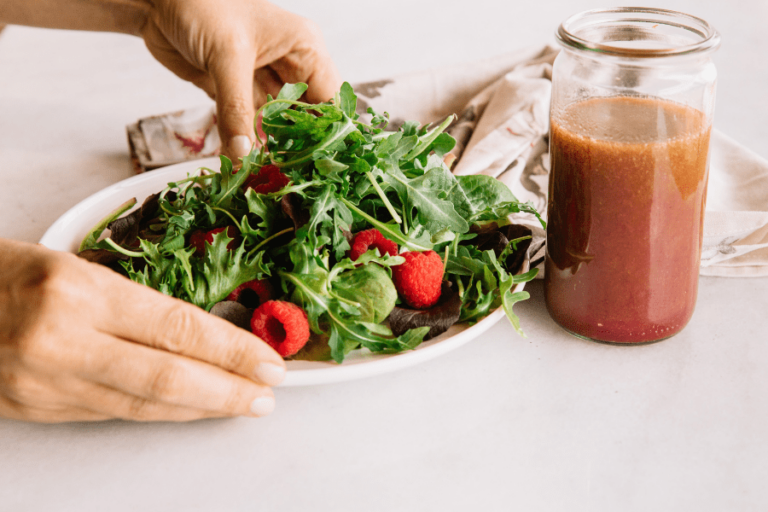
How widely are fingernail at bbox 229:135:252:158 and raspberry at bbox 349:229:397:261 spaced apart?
393 millimetres

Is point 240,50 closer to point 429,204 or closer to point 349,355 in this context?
point 429,204

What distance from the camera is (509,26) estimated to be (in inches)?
92.1

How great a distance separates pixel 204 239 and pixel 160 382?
31 centimetres

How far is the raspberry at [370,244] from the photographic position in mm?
961

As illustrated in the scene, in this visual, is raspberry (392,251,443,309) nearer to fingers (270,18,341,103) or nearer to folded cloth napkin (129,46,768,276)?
folded cloth napkin (129,46,768,276)

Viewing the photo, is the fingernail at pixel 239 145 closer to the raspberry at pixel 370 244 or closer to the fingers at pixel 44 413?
the raspberry at pixel 370 244

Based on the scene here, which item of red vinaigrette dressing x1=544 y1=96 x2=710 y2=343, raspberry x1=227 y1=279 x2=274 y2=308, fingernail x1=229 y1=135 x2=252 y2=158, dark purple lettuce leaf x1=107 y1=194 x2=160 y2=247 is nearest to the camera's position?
red vinaigrette dressing x1=544 y1=96 x2=710 y2=343

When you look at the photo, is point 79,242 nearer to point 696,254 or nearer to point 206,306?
point 206,306

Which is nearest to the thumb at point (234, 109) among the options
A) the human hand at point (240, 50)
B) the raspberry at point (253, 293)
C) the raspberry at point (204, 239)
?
the human hand at point (240, 50)

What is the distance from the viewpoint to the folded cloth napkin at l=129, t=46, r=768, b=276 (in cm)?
111

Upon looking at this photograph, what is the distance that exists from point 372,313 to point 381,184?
221 mm

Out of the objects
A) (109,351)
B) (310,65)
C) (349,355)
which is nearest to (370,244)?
(349,355)

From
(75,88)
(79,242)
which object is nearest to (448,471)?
(79,242)

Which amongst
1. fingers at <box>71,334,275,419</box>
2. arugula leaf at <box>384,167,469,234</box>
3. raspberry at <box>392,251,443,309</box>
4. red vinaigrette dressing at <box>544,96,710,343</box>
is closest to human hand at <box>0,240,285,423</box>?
fingers at <box>71,334,275,419</box>
